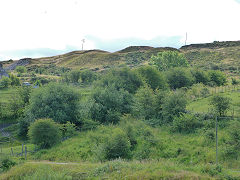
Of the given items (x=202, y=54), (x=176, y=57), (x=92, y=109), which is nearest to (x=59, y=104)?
(x=92, y=109)

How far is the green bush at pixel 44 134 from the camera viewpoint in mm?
27578

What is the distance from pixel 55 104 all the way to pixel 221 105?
2375 cm

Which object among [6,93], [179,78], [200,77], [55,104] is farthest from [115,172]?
[6,93]

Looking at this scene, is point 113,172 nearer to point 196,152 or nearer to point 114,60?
point 196,152

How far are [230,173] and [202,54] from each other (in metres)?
115

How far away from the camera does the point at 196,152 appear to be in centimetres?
2120

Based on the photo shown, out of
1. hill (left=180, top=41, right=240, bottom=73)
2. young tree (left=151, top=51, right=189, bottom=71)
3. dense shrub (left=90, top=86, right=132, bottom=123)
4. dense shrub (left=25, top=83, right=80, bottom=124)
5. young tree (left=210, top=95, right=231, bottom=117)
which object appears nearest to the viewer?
young tree (left=210, top=95, right=231, bottom=117)

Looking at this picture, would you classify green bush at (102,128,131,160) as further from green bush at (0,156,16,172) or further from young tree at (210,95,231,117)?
young tree at (210,95,231,117)

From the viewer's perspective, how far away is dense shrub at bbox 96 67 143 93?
42.8 meters

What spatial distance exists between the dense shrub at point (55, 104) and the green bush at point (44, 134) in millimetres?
5100

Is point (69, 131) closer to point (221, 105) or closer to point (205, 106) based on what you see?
point (205, 106)

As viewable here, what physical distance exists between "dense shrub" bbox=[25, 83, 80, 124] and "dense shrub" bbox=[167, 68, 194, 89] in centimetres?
2880

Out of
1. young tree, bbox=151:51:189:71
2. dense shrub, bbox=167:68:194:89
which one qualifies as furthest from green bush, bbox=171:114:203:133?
young tree, bbox=151:51:189:71

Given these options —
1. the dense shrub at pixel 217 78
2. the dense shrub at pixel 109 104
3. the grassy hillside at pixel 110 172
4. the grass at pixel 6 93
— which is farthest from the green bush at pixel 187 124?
the grass at pixel 6 93
